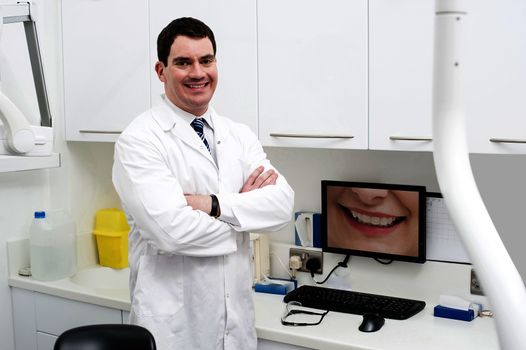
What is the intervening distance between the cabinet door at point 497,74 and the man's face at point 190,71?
784 mm

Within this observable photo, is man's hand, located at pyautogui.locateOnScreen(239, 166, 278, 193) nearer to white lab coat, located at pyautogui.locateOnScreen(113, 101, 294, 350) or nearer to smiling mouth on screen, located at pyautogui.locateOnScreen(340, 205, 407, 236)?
white lab coat, located at pyautogui.locateOnScreen(113, 101, 294, 350)

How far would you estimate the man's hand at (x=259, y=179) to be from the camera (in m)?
2.00

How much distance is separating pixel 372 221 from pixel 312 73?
63cm

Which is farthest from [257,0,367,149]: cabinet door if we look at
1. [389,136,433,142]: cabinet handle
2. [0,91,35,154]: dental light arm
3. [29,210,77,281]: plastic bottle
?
[29,210,77,281]: plastic bottle

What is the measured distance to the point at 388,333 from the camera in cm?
195

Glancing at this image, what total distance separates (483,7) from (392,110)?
1.32ft

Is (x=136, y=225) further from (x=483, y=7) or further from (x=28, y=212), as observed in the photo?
(x=483, y=7)

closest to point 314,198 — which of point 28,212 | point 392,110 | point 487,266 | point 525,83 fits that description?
point 392,110

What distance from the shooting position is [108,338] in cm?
165

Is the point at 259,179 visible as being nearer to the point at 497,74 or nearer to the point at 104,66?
the point at 497,74

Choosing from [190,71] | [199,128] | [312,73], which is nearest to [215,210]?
[199,128]

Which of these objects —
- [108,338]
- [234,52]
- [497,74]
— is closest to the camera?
[108,338]

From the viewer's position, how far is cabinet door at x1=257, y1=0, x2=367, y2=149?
2.04 metres

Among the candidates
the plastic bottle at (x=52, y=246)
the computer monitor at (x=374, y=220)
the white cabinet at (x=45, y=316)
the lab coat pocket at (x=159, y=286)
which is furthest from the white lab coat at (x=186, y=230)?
the plastic bottle at (x=52, y=246)
